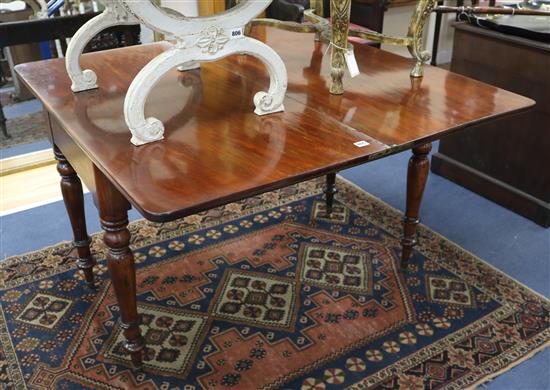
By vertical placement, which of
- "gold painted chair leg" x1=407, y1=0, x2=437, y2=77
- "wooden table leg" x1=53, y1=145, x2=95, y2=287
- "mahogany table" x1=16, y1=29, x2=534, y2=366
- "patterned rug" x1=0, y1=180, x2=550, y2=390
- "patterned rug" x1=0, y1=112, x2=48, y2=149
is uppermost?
"gold painted chair leg" x1=407, y1=0, x2=437, y2=77

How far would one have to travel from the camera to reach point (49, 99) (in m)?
1.60

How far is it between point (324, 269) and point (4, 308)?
1.18 m

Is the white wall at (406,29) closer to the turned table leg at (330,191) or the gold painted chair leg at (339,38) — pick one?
the turned table leg at (330,191)

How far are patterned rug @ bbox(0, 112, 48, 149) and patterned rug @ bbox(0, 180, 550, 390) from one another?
1241mm

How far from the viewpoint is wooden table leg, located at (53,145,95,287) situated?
1.90 metres

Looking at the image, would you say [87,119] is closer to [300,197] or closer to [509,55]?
[300,197]

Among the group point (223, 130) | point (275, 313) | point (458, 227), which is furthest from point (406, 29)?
point (223, 130)

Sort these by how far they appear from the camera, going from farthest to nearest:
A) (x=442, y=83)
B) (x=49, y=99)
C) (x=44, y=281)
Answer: (x=44, y=281)
(x=442, y=83)
(x=49, y=99)

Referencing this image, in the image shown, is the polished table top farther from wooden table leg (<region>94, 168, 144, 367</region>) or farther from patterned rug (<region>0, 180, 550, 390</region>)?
patterned rug (<region>0, 180, 550, 390</region>)

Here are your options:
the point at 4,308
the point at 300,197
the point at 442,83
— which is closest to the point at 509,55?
the point at 442,83

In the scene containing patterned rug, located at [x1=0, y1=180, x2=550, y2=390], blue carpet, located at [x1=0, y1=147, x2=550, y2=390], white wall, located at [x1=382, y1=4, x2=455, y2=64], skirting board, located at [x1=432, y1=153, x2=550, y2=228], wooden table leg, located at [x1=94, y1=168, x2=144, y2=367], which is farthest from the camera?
white wall, located at [x1=382, y1=4, x2=455, y2=64]

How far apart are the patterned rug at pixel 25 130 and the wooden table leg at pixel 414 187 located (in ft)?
7.20

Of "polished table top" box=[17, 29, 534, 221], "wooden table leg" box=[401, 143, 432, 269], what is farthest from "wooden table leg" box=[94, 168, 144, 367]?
"wooden table leg" box=[401, 143, 432, 269]

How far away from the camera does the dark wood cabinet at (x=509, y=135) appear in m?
2.44
